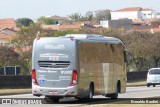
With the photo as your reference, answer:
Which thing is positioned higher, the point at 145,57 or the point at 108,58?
the point at 108,58

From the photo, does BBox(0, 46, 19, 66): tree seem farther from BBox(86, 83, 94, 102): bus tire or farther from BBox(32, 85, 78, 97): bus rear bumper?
BBox(32, 85, 78, 97): bus rear bumper

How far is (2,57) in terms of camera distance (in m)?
87.2

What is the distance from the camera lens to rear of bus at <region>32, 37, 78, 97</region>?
29234 millimetres

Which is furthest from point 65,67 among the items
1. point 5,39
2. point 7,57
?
point 5,39

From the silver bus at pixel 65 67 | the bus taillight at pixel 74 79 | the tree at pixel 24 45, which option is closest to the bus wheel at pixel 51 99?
the silver bus at pixel 65 67

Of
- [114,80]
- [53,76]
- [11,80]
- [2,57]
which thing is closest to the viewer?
[53,76]

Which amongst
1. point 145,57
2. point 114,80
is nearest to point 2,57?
point 145,57

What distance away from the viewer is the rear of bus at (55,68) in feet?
95.9

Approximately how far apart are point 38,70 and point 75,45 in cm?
200

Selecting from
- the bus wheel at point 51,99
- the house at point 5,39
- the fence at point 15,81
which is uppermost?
the bus wheel at point 51,99

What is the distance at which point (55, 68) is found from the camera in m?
29.4

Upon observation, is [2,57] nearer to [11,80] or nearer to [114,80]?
[11,80]

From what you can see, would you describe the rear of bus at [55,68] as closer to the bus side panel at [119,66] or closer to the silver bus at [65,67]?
the silver bus at [65,67]

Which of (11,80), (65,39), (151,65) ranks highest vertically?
(65,39)
